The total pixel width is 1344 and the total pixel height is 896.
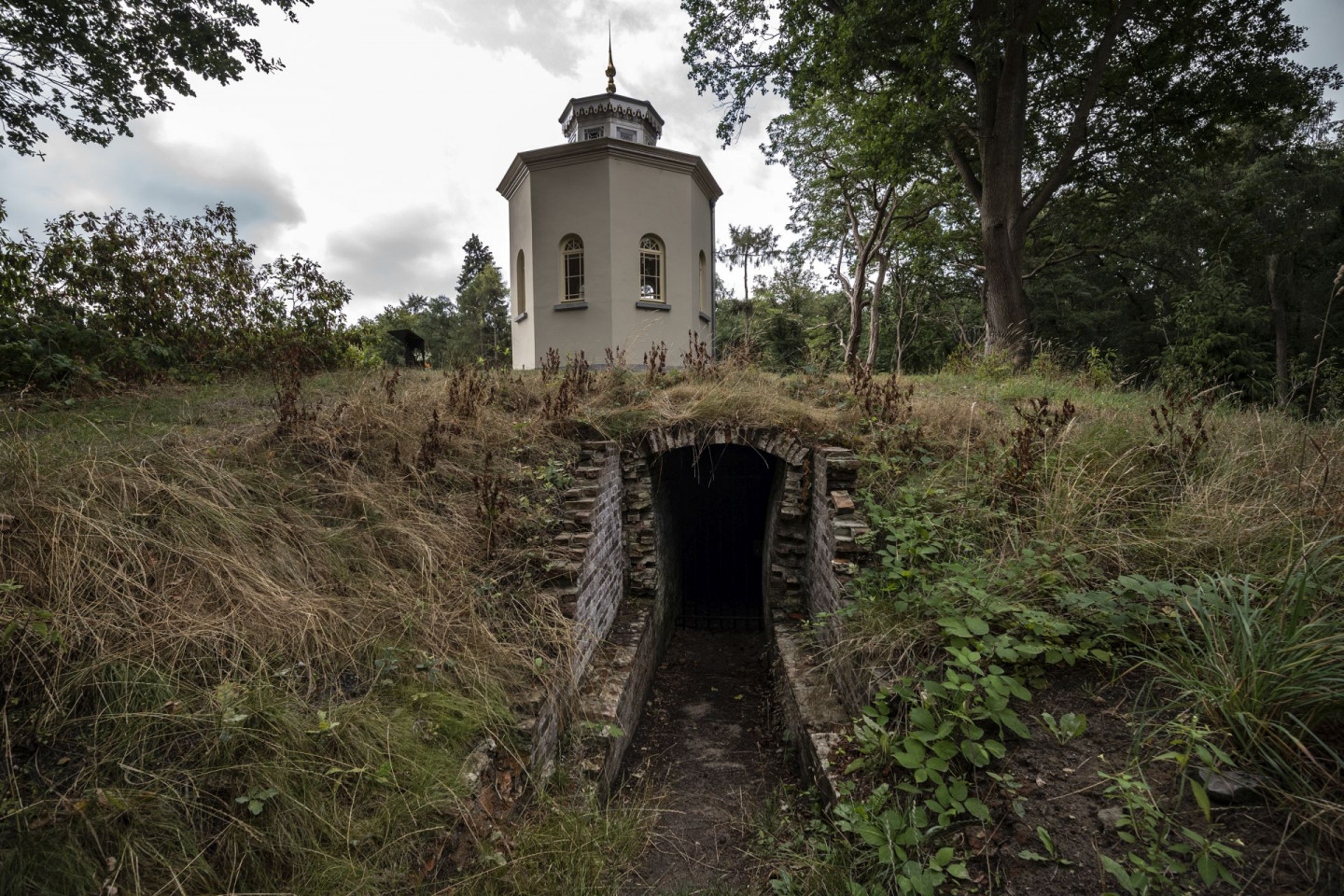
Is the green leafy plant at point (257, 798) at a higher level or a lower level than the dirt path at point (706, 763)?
higher

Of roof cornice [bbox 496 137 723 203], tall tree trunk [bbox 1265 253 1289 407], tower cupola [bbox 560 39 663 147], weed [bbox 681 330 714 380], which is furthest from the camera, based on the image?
tall tree trunk [bbox 1265 253 1289 407]

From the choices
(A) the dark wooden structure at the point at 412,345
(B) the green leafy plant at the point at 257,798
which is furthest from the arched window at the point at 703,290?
(B) the green leafy plant at the point at 257,798

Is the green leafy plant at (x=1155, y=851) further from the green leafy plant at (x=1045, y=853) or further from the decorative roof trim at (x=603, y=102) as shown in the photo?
the decorative roof trim at (x=603, y=102)

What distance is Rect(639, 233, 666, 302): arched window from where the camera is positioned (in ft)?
43.8

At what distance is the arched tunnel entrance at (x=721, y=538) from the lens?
27.0 ft

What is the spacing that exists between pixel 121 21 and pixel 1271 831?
13600 mm

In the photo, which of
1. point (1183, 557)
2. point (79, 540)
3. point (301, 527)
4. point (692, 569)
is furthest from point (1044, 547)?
point (692, 569)

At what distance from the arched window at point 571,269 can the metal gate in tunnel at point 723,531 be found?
6573 millimetres

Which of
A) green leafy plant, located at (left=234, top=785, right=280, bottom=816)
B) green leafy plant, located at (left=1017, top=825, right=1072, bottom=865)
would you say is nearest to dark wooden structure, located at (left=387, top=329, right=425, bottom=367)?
green leafy plant, located at (left=234, top=785, right=280, bottom=816)

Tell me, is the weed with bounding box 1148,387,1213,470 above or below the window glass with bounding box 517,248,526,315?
below

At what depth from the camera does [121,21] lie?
7.60 metres

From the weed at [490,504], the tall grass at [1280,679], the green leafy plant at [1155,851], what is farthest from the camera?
the weed at [490,504]

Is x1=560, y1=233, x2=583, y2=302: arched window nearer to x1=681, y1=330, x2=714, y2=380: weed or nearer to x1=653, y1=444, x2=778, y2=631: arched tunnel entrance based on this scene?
x1=681, y1=330, x2=714, y2=380: weed

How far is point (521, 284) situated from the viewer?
47.5ft
